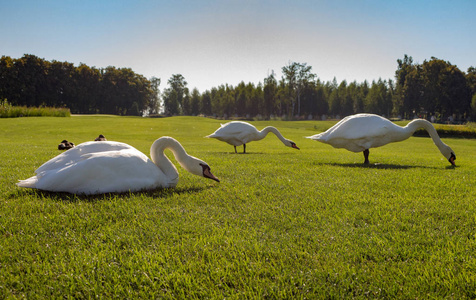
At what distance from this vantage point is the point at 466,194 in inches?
216

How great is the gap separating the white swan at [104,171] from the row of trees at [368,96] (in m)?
87.2

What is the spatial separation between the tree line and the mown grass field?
7910 cm

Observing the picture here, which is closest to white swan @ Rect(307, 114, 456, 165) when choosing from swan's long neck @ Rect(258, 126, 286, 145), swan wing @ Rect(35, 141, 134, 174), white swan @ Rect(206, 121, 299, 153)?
swan's long neck @ Rect(258, 126, 286, 145)

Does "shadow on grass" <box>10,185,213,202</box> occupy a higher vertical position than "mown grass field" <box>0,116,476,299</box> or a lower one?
higher

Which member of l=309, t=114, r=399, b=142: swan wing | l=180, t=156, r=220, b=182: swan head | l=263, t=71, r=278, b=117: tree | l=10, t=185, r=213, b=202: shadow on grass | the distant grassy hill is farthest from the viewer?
Result: l=263, t=71, r=278, b=117: tree

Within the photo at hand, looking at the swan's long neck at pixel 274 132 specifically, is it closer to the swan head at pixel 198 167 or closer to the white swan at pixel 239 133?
the white swan at pixel 239 133

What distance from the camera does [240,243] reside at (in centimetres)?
331

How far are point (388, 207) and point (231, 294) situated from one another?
10.2ft

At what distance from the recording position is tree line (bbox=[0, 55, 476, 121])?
2896 inches

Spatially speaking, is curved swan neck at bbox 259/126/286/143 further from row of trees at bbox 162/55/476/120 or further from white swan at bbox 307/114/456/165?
row of trees at bbox 162/55/476/120

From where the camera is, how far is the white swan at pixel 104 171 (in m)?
4.71

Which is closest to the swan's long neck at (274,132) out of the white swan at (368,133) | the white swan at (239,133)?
the white swan at (239,133)

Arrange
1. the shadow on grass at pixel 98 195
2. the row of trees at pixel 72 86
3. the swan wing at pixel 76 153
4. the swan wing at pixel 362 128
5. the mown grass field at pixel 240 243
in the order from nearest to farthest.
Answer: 1. the mown grass field at pixel 240 243
2. the shadow on grass at pixel 98 195
3. the swan wing at pixel 76 153
4. the swan wing at pixel 362 128
5. the row of trees at pixel 72 86

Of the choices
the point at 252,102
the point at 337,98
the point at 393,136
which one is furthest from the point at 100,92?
the point at 393,136
